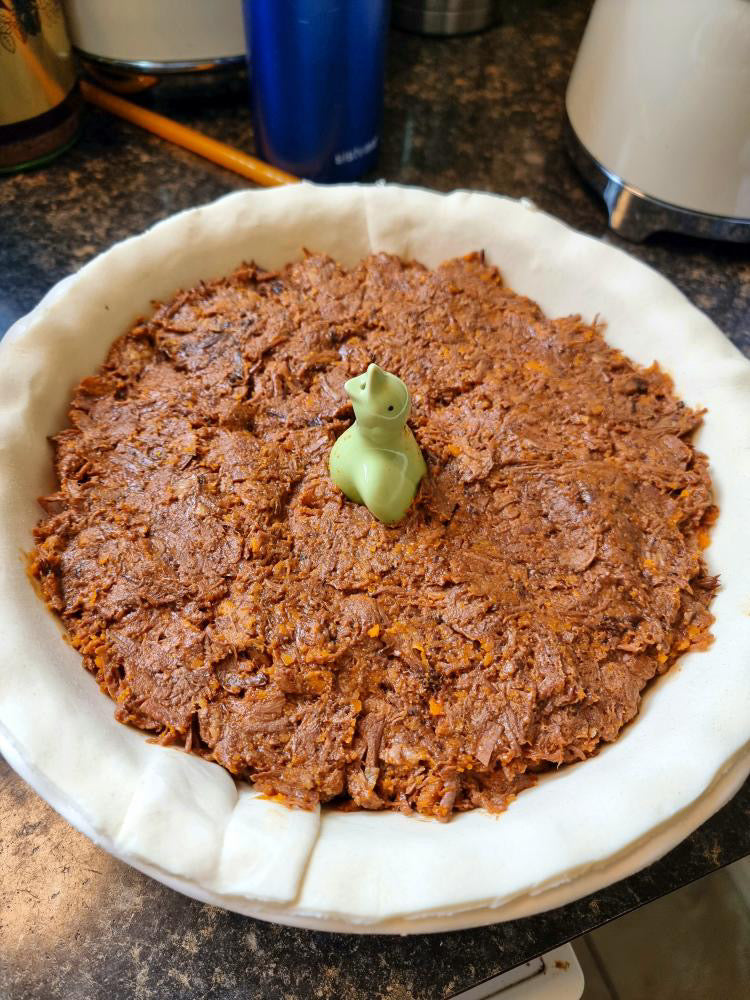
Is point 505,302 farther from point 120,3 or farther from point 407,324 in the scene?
point 120,3

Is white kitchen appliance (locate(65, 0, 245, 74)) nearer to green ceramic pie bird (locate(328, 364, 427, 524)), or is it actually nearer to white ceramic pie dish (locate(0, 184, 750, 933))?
white ceramic pie dish (locate(0, 184, 750, 933))

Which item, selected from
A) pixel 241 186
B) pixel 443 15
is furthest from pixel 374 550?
pixel 443 15

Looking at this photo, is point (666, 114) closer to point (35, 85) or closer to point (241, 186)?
point (241, 186)

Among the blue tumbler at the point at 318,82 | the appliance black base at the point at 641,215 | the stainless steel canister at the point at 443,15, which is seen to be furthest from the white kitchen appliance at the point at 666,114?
the stainless steel canister at the point at 443,15

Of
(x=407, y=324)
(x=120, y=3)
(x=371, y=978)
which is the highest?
(x=120, y=3)

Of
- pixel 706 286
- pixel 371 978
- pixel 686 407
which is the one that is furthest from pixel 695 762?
pixel 706 286
